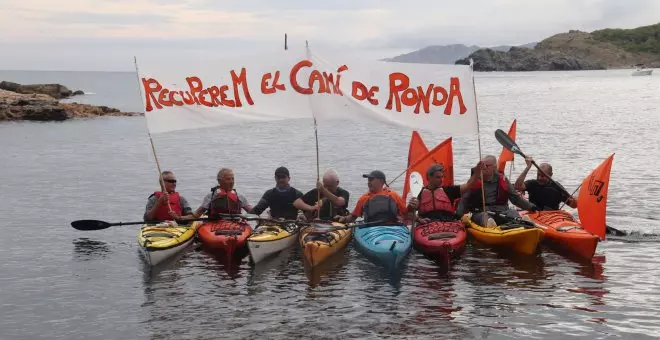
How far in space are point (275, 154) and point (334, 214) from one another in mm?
26873

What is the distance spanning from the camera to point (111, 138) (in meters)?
54.5

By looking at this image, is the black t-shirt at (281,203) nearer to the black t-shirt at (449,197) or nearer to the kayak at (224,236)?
the kayak at (224,236)

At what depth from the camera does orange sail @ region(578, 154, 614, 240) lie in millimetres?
16766

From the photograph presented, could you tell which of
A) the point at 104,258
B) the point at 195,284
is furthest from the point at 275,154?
the point at 195,284

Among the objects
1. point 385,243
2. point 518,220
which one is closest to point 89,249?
point 385,243

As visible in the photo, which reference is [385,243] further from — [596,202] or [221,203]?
[596,202]

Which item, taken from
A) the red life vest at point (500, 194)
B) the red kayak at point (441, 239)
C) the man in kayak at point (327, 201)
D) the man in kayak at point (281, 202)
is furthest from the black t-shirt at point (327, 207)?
the red life vest at point (500, 194)

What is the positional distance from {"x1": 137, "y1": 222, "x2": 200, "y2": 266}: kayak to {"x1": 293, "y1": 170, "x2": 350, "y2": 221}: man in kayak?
2.49 m

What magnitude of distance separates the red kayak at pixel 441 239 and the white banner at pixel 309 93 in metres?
2.16

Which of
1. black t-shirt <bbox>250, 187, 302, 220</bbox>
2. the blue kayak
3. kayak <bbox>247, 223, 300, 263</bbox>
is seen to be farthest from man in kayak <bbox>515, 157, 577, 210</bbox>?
kayak <bbox>247, 223, 300, 263</bbox>

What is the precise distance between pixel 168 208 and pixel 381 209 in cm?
475

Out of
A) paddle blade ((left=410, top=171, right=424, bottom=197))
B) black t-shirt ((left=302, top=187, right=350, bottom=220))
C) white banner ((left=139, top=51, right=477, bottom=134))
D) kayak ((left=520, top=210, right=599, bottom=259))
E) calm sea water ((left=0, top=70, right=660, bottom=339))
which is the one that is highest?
white banner ((left=139, top=51, right=477, bottom=134))

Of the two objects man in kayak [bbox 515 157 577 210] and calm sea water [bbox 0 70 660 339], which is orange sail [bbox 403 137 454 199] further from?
calm sea water [bbox 0 70 660 339]

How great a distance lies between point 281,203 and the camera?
17.5m
